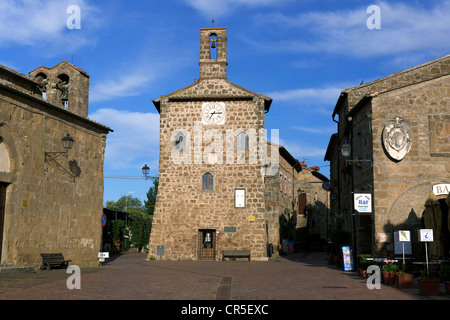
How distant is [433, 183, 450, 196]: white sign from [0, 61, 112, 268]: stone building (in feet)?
43.2

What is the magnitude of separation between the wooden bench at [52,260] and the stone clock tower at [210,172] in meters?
9.23

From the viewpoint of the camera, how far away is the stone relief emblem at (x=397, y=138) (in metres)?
17.7

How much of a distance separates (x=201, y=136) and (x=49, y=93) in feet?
31.6

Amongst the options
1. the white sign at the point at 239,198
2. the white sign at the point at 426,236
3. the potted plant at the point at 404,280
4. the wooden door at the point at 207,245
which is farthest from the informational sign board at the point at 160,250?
the white sign at the point at 426,236

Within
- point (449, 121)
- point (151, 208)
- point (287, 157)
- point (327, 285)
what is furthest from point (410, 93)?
point (151, 208)

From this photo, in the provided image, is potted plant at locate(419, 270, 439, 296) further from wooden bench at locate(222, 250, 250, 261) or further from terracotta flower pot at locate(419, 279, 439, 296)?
wooden bench at locate(222, 250, 250, 261)

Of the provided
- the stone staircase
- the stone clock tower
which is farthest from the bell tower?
the stone staircase

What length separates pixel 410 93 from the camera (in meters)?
18.1

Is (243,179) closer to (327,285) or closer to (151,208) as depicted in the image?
(327,285)

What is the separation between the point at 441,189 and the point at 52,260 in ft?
45.8

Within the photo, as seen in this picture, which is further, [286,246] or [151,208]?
[151,208]

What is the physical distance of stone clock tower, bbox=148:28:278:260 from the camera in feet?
86.1

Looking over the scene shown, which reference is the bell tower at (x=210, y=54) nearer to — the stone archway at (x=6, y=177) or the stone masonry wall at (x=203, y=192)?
the stone masonry wall at (x=203, y=192)

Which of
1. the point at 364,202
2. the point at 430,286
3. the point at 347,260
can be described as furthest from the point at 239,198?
the point at 430,286
